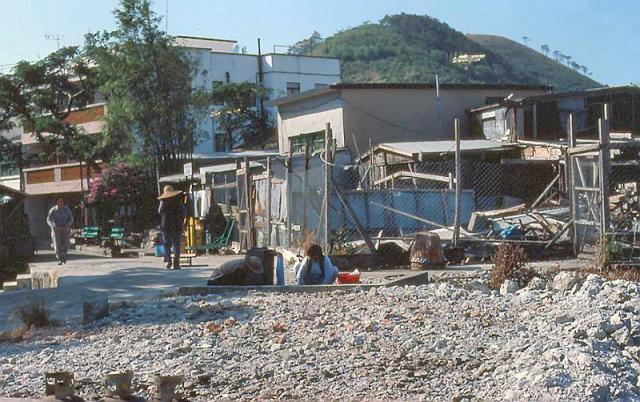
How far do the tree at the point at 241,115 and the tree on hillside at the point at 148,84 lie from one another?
16943 mm

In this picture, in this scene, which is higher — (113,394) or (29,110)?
(29,110)

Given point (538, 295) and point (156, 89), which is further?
point (156, 89)

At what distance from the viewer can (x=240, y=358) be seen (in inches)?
366

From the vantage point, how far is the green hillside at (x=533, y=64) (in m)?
152

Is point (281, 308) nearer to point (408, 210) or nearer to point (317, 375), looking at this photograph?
point (317, 375)

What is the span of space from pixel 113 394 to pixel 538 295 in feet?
16.9

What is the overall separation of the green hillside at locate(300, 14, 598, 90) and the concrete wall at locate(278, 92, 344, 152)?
8659cm

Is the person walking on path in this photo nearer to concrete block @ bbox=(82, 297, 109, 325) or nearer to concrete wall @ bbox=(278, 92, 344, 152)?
concrete wall @ bbox=(278, 92, 344, 152)

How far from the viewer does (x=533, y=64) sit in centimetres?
16750

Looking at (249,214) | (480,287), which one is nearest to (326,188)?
(249,214)

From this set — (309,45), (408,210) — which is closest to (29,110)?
(408,210)

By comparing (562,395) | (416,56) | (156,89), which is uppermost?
(416,56)

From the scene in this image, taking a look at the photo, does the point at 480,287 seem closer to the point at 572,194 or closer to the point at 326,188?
the point at 572,194

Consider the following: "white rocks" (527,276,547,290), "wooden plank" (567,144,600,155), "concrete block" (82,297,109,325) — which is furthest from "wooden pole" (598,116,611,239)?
"concrete block" (82,297,109,325)
